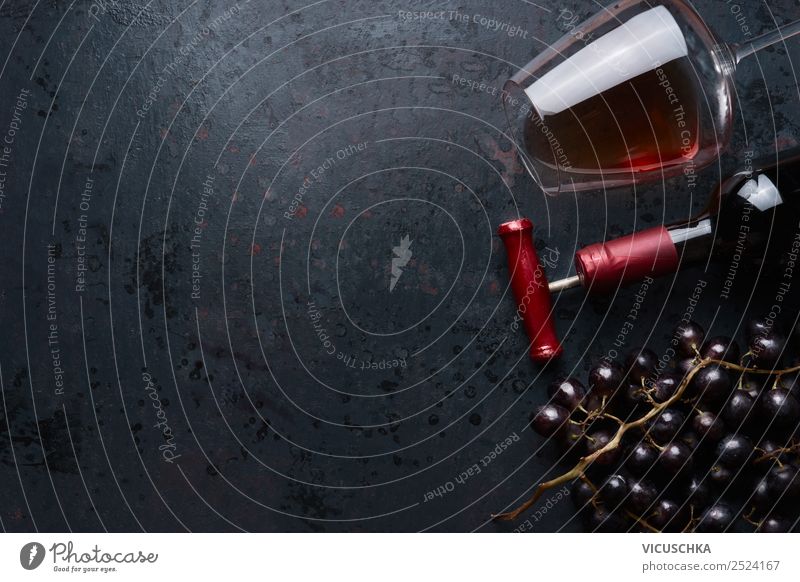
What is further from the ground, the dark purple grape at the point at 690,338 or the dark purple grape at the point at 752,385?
the dark purple grape at the point at 690,338

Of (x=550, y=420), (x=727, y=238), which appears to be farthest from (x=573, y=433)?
(x=727, y=238)

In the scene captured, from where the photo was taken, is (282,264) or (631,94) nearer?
(631,94)

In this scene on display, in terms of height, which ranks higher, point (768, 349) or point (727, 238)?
point (727, 238)

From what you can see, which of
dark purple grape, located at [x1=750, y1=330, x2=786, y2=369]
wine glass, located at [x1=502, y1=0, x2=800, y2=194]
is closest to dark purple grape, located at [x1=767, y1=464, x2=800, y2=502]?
dark purple grape, located at [x1=750, y1=330, x2=786, y2=369]

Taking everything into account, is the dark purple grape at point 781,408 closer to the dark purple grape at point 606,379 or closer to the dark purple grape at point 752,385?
the dark purple grape at point 752,385

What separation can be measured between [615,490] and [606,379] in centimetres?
12

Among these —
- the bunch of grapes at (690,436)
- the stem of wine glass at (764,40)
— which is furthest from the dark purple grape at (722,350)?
the stem of wine glass at (764,40)

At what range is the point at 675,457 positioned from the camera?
2.71ft

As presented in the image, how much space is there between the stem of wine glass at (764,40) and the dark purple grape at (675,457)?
1.36ft

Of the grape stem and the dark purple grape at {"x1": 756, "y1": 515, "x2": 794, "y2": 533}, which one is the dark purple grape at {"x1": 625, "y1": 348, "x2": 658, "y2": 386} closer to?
the grape stem

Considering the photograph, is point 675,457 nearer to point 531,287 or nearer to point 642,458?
point 642,458

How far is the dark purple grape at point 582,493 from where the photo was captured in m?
0.86
